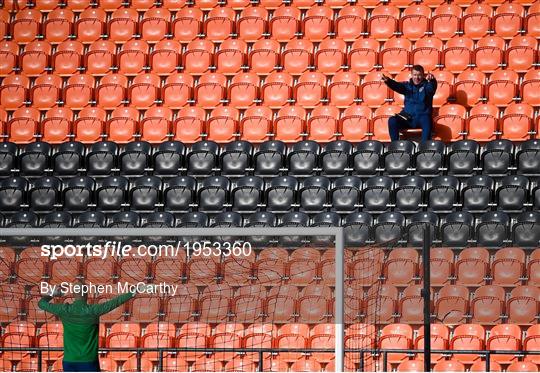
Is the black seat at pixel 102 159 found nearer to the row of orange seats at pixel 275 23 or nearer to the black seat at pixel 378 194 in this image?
the row of orange seats at pixel 275 23

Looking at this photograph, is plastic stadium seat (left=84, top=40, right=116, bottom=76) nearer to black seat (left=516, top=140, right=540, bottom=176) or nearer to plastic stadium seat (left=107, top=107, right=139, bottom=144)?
plastic stadium seat (left=107, top=107, right=139, bottom=144)

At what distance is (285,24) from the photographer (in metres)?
15.5

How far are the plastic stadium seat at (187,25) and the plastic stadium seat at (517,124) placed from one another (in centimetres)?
434

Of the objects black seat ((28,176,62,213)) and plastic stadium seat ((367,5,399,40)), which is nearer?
black seat ((28,176,62,213))

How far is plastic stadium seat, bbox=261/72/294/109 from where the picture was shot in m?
14.5

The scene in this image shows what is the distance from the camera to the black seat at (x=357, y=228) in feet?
37.0

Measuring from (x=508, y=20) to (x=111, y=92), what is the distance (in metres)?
5.01

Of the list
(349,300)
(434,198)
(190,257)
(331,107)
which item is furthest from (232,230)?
(331,107)

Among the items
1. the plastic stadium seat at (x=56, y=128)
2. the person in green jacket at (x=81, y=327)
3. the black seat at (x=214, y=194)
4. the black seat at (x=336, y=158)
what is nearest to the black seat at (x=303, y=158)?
the black seat at (x=336, y=158)

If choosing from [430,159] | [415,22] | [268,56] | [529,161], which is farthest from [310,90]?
[529,161]

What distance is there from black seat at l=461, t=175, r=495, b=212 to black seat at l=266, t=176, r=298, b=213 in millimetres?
1777

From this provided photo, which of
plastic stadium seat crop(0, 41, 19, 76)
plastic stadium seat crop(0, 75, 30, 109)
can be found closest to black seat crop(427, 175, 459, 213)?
plastic stadium seat crop(0, 75, 30, 109)

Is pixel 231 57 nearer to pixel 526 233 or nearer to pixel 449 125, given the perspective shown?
pixel 449 125

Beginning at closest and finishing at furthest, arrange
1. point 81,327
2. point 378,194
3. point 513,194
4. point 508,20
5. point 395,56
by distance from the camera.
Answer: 1. point 81,327
2. point 513,194
3. point 378,194
4. point 395,56
5. point 508,20
